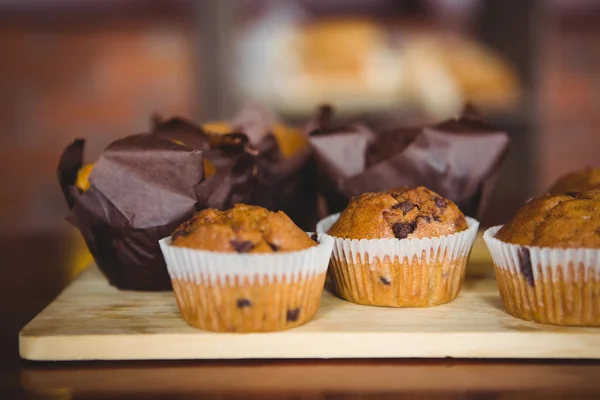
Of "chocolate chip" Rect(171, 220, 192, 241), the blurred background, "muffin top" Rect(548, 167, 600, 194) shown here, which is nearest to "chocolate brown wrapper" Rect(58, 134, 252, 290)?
"chocolate chip" Rect(171, 220, 192, 241)

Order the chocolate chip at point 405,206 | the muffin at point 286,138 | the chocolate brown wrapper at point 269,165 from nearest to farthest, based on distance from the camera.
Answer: the chocolate chip at point 405,206 → the chocolate brown wrapper at point 269,165 → the muffin at point 286,138

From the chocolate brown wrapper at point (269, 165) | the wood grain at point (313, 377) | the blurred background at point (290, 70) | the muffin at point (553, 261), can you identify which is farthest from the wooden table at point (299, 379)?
the blurred background at point (290, 70)

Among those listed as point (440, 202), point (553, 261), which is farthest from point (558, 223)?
point (440, 202)

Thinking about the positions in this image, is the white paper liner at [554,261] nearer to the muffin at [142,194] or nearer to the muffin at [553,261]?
the muffin at [553,261]

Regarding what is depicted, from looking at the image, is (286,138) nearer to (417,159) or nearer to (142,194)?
(417,159)

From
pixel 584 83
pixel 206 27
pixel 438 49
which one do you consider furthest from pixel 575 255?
pixel 584 83

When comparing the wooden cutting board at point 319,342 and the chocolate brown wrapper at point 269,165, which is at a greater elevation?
the chocolate brown wrapper at point 269,165

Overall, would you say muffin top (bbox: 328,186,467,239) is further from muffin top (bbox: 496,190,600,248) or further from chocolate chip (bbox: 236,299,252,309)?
chocolate chip (bbox: 236,299,252,309)
